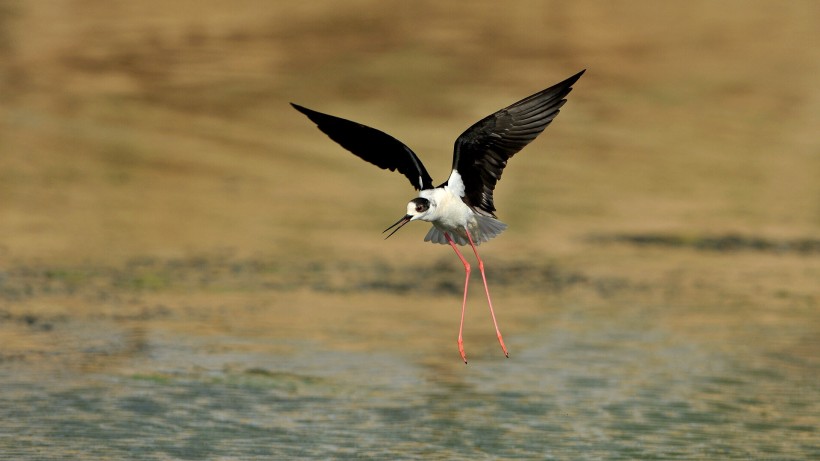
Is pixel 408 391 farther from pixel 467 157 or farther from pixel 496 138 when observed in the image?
pixel 496 138

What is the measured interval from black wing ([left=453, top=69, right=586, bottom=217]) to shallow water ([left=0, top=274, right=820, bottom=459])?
1398 mm

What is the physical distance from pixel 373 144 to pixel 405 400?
1.76m

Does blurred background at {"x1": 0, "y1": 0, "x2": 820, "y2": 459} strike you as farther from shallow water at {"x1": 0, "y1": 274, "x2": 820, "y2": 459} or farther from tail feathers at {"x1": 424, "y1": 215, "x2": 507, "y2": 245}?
tail feathers at {"x1": 424, "y1": 215, "x2": 507, "y2": 245}

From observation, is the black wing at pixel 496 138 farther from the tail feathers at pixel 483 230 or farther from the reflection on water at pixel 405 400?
the reflection on water at pixel 405 400

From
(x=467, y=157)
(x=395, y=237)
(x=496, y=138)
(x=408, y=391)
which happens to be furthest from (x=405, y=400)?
(x=395, y=237)

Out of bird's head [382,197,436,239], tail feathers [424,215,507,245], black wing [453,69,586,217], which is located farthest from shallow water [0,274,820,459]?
black wing [453,69,586,217]

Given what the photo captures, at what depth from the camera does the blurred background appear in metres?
8.75

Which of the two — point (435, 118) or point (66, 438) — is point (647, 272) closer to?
point (435, 118)

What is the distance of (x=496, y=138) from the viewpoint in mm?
8016

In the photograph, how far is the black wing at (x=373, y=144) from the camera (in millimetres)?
8109

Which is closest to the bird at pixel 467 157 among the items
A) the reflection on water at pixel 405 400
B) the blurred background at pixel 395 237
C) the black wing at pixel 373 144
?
the black wing at pixel 373 144

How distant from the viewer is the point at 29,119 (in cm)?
1639

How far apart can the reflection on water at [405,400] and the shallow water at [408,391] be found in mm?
16

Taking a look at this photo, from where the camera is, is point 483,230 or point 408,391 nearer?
point 483,230
